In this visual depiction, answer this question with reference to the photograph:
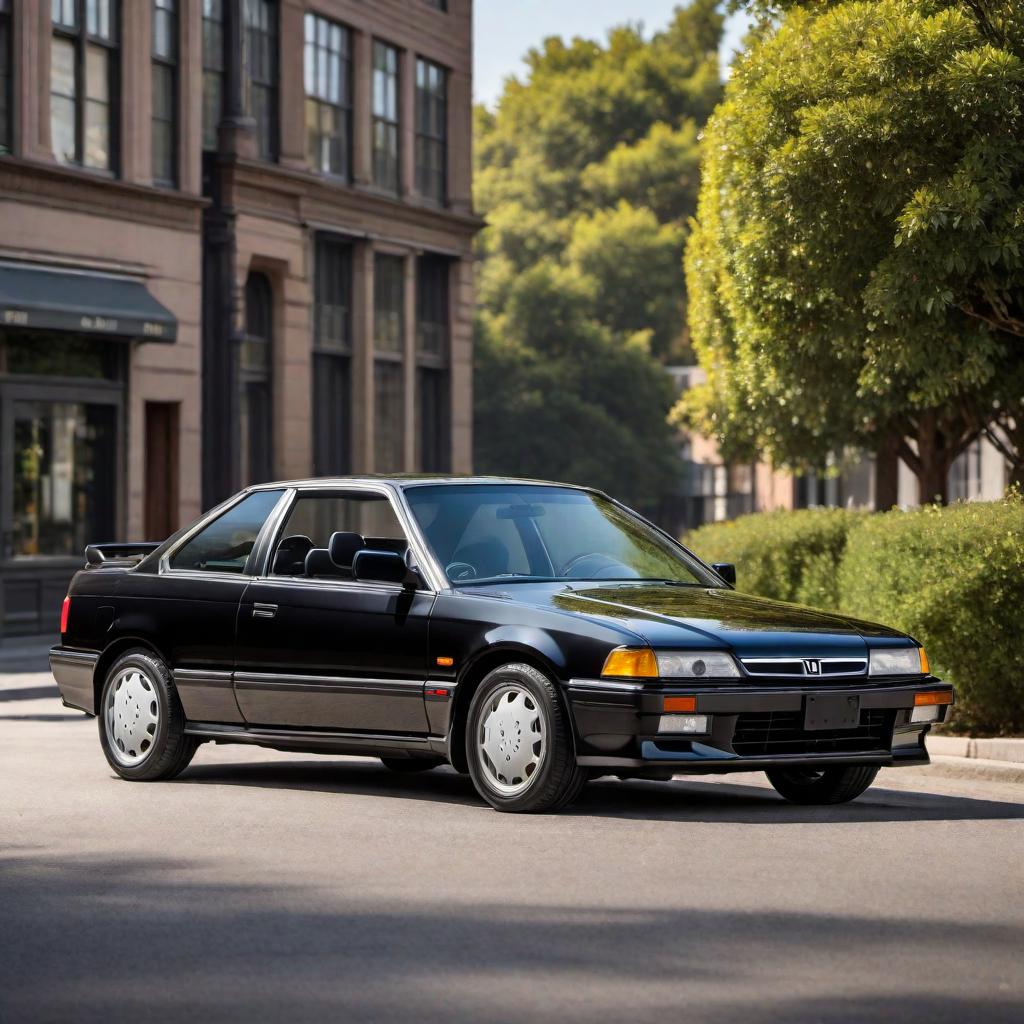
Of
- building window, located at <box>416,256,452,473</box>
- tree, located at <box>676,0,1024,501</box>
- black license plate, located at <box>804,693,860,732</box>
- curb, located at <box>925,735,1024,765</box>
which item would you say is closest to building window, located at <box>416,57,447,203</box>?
building window, located at <box>416,256,452,473</box>

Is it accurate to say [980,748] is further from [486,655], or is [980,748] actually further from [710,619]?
[486,655]

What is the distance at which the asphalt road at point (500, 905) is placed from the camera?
6457 millimetres

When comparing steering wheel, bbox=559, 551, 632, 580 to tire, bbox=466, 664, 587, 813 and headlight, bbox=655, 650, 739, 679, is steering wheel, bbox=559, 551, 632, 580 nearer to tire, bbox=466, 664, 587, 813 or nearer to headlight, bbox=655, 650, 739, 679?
tire, bbox=466, 664, 587, 813

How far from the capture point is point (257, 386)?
115 ft

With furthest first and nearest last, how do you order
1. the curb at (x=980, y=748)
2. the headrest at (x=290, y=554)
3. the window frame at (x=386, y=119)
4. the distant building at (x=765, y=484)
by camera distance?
1. the distant building at (x=765, y=484)
2. the window frame at (x=386, y=119)
3. the curb at (x=980, y=748)
4. the headrest at (x=290, y=554)

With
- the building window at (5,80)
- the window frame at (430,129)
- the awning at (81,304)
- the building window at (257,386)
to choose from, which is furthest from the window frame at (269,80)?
the building window at (5,80)

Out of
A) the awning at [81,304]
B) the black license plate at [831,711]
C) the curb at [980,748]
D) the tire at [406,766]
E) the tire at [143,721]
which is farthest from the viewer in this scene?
the awning at [81,304]

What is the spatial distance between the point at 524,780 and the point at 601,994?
12.4 ft

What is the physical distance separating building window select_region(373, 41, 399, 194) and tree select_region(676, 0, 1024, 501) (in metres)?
17.8

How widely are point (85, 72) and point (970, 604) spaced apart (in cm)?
1912

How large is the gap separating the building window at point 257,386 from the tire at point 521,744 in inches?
969

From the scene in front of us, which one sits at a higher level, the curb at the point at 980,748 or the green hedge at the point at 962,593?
the green hedge at the point at 962,593

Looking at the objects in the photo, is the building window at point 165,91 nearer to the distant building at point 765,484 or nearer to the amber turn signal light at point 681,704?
the amber turn signal light at point 681,704

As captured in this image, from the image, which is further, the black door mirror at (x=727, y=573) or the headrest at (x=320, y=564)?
the black door mirror at (x=727, y=573)
